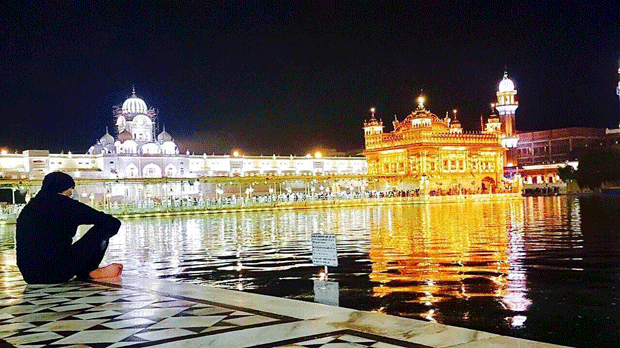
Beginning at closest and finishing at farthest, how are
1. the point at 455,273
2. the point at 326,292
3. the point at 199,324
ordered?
1. the point at 199,324
2. the point at 326,292
3. the point at 455,273

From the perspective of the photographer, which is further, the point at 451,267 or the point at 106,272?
the point at 451,267

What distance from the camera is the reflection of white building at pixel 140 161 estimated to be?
87.4 metres

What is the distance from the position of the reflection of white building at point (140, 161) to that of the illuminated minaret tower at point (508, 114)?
2622cm

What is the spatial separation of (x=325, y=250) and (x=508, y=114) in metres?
102

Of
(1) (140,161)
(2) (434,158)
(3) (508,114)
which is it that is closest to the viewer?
(2) (434,158)

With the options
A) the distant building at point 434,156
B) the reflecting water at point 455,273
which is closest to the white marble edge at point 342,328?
the reflecting water at point 455,273

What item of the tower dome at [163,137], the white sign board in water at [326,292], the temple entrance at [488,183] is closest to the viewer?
the white sign board in water at [326,292]

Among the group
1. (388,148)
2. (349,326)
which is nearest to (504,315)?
(349,326)

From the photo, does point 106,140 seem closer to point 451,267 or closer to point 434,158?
point 434,158

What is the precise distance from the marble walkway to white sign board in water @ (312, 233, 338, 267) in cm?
191

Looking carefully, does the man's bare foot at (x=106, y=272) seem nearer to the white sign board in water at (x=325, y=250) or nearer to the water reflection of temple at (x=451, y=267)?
the white sign board in water at (x=325, y=250)

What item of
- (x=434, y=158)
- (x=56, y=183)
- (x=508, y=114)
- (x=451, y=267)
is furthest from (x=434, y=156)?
(x=56, y=183)

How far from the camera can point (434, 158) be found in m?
88.9

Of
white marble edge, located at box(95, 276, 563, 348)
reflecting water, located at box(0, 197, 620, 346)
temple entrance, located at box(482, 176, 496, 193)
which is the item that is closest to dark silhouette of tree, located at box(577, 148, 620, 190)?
temple entrance, located at box(482, 176, 496, 193)
